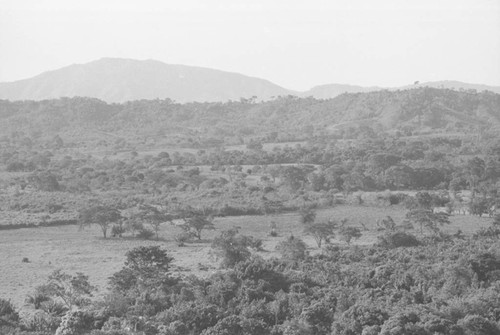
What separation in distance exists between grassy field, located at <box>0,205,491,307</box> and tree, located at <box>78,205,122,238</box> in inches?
25.7

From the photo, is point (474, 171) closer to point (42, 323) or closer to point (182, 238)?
point (182, 238)

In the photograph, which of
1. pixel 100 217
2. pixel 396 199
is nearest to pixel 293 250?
pixel 100 217

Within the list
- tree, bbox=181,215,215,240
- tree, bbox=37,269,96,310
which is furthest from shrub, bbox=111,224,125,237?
tree, bbox=37,269,96,310

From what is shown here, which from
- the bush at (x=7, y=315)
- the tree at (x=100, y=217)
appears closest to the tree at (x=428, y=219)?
the tree at (x=100, y=217)

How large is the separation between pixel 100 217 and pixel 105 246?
4074 mm

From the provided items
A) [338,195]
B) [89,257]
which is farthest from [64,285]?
[338,195]

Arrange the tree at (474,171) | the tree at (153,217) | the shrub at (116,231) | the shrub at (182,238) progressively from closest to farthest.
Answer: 1. the shrub at (182,238)
2. the shrub at (116,231)
3. the tree at (153,217)
4. the tree at (474,171)

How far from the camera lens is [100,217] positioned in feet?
136

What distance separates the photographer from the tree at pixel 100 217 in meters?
41.3

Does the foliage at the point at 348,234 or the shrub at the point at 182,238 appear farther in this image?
the shrub at the point at 182,238

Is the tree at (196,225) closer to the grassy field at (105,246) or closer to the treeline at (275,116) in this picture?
the grassy field at (105,246)

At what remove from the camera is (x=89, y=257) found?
113 ft

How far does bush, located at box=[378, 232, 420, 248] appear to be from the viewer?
34.9 meters

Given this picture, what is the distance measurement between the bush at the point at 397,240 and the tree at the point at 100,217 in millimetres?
16528
